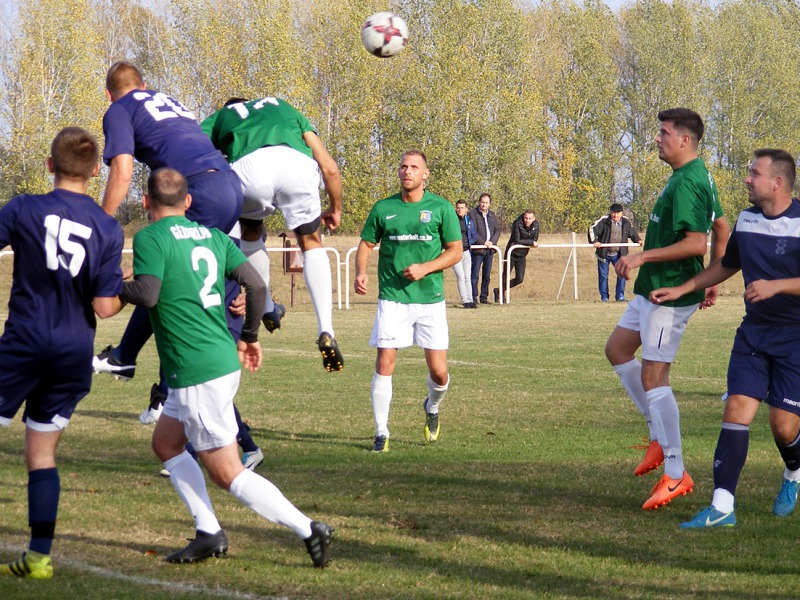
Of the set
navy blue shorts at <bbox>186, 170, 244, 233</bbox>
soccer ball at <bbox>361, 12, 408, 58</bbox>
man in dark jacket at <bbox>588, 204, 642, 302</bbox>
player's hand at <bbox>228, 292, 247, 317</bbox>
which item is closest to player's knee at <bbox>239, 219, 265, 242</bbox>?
navy blue shorts at <bbox>186, 170, 244, 233</bbox>

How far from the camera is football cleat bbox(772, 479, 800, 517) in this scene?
19.9 ft

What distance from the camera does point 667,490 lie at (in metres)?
6.26

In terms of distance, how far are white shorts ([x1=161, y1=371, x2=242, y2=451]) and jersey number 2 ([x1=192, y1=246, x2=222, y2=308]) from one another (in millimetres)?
345

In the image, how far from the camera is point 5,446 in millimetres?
8336

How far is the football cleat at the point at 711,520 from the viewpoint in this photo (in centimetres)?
580

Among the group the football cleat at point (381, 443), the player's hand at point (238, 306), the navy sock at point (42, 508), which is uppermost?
the player's hand at point (238, 306)

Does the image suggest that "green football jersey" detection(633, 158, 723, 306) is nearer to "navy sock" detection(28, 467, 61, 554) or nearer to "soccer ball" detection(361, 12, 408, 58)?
"soccer ball" detection(361, 12, 408, 58)

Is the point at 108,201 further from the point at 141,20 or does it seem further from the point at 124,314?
the point at 141,20

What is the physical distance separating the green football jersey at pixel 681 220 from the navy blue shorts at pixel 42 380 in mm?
3395

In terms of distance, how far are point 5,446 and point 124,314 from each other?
1705 centimetres

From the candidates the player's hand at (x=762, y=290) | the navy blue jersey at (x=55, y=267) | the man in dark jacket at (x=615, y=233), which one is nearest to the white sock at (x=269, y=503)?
the navy blue jersey at (x=55, y=267)

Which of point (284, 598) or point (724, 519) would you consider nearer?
point (284, 598)

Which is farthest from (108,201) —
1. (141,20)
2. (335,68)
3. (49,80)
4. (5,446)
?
(141,20)

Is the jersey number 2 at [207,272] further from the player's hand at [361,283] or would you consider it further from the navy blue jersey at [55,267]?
the player's hand at [361,283]
